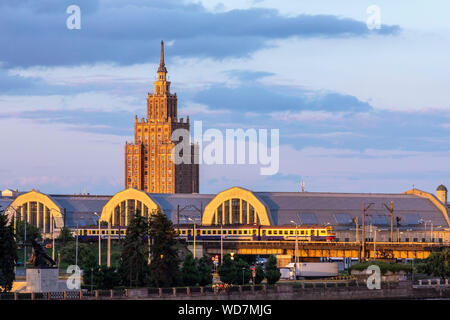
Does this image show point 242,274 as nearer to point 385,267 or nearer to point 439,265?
point 385,267

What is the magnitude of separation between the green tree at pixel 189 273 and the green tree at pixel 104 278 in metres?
9.75

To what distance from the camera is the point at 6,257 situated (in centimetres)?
12712

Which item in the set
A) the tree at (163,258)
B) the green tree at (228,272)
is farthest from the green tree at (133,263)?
the green tree at (228,272)

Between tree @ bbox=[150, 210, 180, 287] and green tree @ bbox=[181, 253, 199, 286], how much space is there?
234cm

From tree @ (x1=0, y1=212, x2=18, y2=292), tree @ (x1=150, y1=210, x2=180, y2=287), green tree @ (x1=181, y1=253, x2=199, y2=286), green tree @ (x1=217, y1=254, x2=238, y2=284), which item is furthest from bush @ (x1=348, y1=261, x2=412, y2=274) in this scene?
tree @ (x1=0, y1=212, x2=18, y2=292)

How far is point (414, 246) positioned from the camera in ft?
602

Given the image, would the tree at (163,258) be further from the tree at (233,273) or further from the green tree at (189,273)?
the tree at (233,273)

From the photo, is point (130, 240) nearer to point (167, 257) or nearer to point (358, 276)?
point (167, 257)

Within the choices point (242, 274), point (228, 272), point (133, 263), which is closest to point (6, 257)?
point (133, 263)

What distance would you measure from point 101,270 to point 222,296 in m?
14.1
